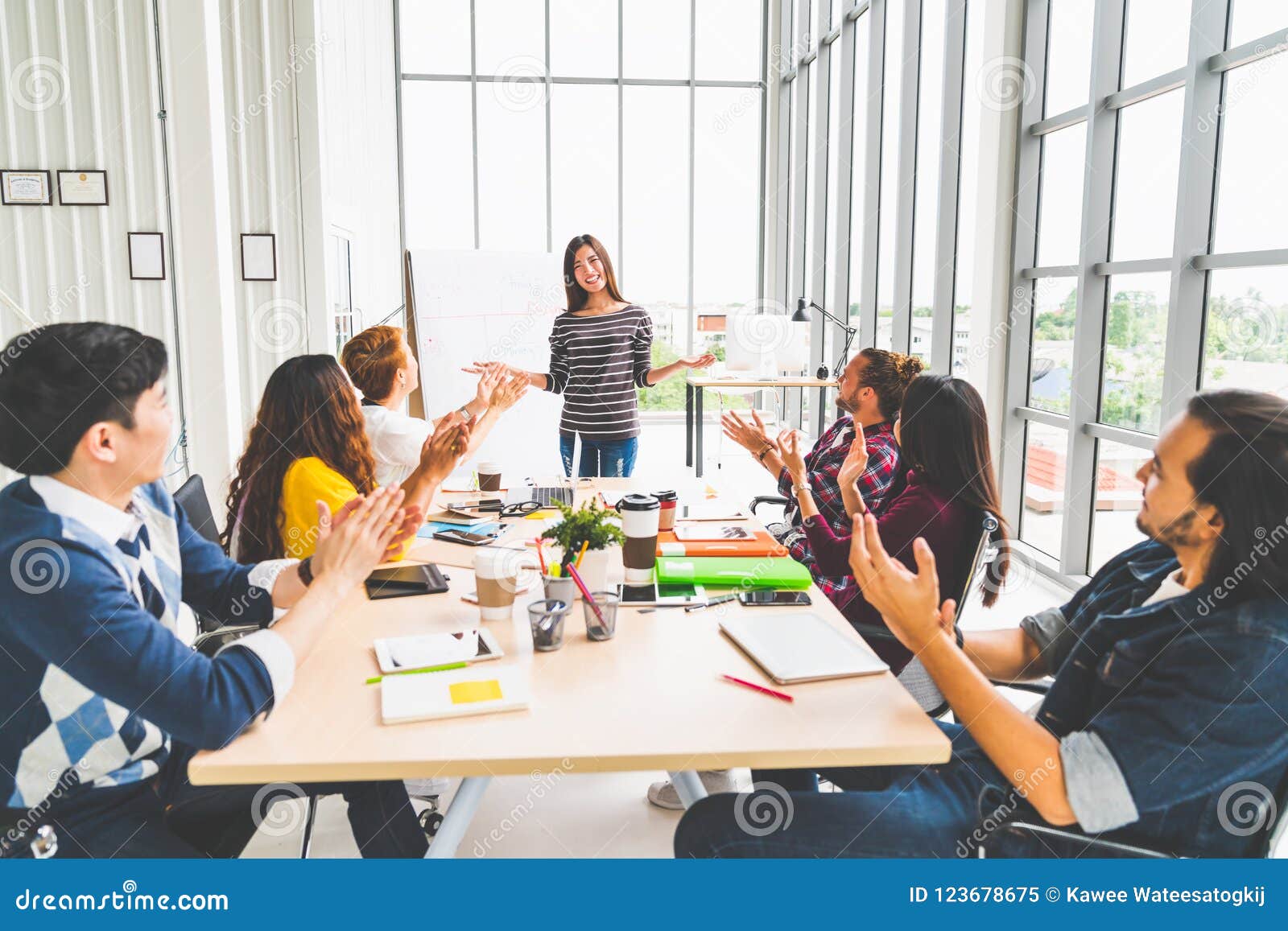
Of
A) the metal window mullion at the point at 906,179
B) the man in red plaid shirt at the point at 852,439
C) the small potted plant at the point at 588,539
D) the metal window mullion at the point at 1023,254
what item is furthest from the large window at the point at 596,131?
the small potted plant at the point at 588,539

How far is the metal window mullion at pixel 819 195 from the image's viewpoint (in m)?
7.47

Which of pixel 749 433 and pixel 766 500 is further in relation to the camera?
pixel 766 500

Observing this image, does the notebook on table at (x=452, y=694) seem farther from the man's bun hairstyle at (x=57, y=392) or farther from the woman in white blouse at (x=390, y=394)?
the woman in white blouse at (x=390, y=394)

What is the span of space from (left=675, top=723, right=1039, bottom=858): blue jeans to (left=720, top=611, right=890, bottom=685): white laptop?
189 mm

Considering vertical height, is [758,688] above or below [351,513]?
below

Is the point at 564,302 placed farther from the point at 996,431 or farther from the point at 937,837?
the point at 937,837

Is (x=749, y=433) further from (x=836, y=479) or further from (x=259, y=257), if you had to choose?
(x=259, y=257)

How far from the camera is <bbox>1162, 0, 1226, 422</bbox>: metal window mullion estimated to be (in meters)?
3.24

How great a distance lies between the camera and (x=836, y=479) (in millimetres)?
2768

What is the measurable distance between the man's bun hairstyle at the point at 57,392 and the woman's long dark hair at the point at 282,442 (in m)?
0.82

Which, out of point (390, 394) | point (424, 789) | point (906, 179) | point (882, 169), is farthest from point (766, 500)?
point (882, 169)

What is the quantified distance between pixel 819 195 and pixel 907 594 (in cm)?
680

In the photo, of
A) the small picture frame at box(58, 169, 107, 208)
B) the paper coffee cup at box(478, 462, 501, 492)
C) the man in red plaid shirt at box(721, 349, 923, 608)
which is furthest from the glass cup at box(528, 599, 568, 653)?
the small picture frame at box(58, 169, 107, 208)
